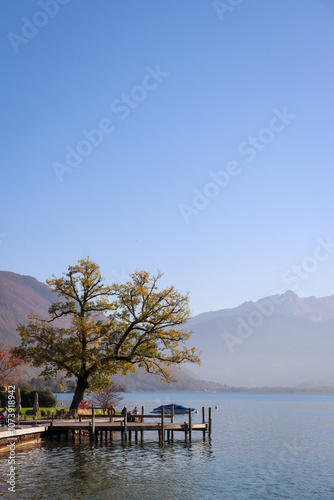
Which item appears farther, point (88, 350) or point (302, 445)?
point (302, 445)

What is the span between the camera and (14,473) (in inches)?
1288

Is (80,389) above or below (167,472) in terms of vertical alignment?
above

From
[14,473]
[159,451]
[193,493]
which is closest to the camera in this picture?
[193,493]

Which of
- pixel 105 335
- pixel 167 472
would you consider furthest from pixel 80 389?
pixel 167 472

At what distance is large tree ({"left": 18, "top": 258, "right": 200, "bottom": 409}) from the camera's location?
182 ft

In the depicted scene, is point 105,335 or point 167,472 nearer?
point 167,472

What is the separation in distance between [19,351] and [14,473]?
23.7 meters

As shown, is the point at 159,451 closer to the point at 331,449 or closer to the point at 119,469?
the point at 119,469

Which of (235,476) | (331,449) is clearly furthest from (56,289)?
(331,449)

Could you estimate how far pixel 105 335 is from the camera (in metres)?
56.2

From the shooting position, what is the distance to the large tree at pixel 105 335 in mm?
55344

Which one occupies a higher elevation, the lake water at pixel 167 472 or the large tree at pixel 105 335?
the large tree at pixel 105 335

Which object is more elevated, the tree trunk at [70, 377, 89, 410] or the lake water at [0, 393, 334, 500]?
the tree trunk at [70, 377, 89, 410]

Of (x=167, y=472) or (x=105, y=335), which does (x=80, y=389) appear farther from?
(x=167, y=472)
